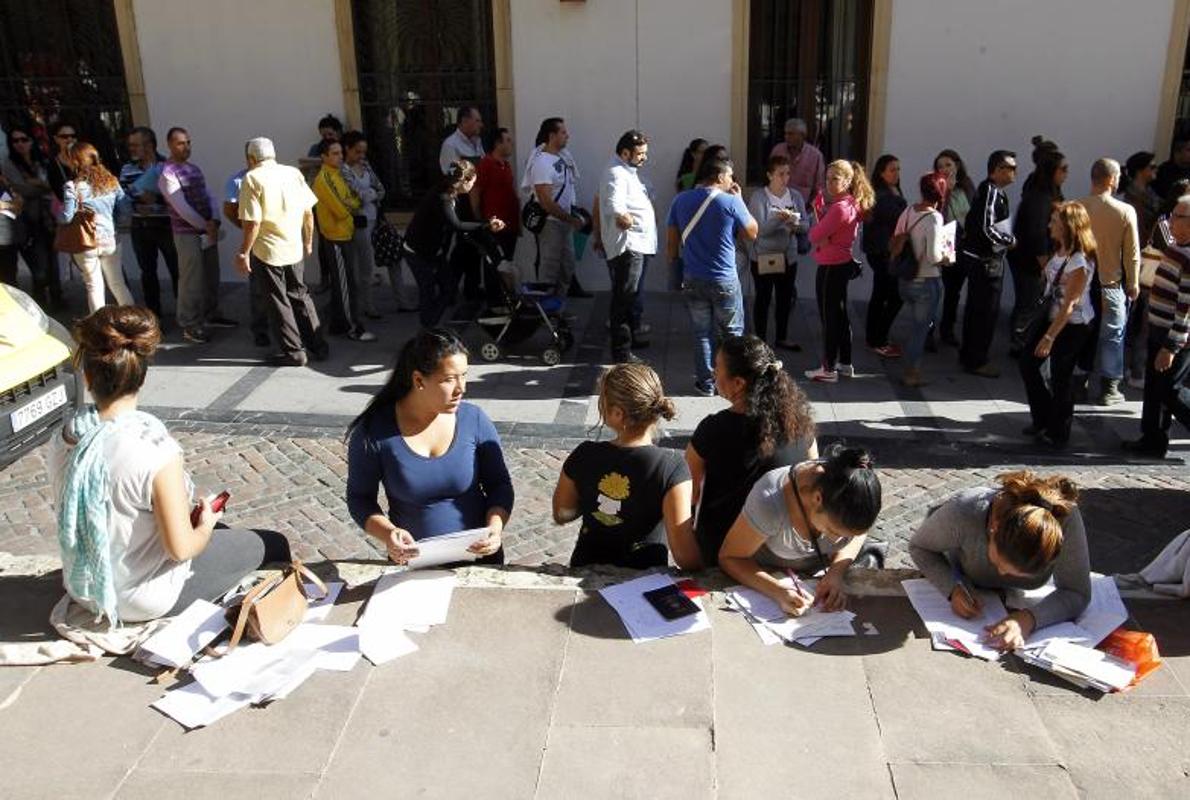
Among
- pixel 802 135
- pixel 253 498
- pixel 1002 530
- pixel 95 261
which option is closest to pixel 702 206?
pixel 802 135

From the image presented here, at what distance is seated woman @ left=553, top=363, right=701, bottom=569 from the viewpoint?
12.4 ft

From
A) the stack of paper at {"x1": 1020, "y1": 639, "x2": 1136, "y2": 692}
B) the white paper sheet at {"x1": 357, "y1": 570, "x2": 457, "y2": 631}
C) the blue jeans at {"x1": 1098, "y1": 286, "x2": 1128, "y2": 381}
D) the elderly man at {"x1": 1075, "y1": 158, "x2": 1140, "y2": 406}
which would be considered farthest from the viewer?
the blue jeans at {"x1": 1098, "y1": 286, "x2": 1128, "y2": 381}

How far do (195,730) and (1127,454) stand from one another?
591 centimetres

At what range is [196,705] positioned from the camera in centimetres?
330

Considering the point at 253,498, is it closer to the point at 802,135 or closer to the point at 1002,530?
the point at 1002,530

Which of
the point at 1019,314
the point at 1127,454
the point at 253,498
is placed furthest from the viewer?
the point at 1019,314

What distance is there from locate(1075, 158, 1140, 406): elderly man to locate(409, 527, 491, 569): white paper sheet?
493cm

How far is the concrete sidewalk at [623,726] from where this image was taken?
2.98 meters

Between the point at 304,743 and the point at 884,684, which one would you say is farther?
the point at 884,684

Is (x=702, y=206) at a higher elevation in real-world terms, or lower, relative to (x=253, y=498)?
higher

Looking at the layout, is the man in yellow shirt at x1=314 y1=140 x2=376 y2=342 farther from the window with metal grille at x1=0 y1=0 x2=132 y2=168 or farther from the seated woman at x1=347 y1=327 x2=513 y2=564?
the seated woman at x1=347 y1=327 x2=513 y2=564

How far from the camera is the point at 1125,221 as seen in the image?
22.8ft

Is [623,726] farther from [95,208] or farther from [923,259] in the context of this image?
[95,208]

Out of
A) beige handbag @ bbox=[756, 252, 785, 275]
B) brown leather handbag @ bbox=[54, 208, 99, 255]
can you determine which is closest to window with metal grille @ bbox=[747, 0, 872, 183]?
beige handbag @ bbox=[756, 252, 785, 275]
